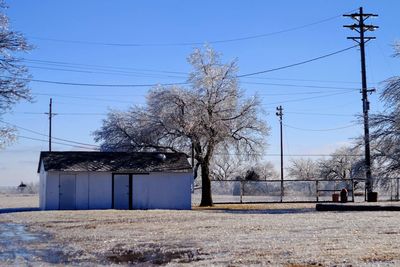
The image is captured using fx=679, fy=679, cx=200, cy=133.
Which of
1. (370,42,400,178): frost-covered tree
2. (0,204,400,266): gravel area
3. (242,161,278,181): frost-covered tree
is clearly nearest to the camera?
(0,204,400,266): gravel area

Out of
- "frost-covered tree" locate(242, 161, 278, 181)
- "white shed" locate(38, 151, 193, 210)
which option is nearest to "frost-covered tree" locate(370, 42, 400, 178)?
"white shed" locate(38, 151, 193, 210)

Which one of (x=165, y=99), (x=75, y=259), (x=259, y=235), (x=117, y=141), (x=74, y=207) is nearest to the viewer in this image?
(x=75, y=259)

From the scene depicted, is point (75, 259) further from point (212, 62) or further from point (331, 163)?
point (331, 163)

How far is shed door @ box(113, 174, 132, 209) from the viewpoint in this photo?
4381 cm

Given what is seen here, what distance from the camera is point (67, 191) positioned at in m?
43.1

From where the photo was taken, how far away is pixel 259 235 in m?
20.5

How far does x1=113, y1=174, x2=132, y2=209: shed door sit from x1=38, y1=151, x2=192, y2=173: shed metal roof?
66 centimetres

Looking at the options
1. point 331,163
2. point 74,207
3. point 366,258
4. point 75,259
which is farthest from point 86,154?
point 331,163

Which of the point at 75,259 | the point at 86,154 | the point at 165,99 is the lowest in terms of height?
the point at 75,259

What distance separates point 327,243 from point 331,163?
8466 cm

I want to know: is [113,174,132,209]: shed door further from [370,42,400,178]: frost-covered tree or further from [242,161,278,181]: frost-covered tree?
[242,161,278,181]: frost-covered tree

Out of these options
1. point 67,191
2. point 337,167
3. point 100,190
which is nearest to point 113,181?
point 100,190

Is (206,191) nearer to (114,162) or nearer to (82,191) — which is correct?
(114,162)

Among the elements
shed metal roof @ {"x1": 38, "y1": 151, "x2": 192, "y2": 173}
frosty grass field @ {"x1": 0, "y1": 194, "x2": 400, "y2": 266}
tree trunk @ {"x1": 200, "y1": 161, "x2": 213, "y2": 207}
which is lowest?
frosty grass field @ {"x1": 0, "y1": 194, "x2": 400, "y2": 266}
